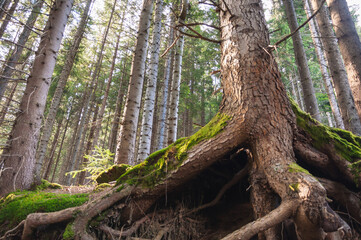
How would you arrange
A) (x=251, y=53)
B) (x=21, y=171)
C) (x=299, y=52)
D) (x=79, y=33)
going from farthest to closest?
(x=79, y=33), (x=299, y=52), (x=21, y=171), (x=251, y=53)

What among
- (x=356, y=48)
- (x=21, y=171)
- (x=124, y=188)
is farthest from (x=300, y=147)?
(x=21, y=171)

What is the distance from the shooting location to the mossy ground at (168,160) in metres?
2.76

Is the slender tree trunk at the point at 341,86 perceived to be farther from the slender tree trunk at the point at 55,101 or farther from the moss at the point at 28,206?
the slender tree trunk at the point at 55,101

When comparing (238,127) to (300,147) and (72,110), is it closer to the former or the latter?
(300,147)

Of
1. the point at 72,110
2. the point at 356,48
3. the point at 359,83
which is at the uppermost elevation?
the point at 72,110

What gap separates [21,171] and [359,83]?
8.01m

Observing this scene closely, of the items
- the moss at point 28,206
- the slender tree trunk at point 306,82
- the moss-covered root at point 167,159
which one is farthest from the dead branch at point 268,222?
the slender tree trunk at point 306,82

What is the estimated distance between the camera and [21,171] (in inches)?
149

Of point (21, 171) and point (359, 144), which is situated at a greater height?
point (359, 144)

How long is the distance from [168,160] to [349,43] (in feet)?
19.4

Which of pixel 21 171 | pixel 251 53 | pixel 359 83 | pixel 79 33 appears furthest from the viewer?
pixel 79 33

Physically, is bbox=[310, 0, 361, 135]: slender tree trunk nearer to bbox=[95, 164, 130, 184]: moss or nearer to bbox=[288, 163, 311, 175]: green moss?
bbox=[288, 163, 311, 175]: green moss

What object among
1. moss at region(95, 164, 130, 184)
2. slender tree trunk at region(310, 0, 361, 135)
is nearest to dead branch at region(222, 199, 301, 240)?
moss at region(95, 164, 130, 184)

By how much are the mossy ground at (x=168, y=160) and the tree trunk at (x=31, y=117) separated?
2279mm
